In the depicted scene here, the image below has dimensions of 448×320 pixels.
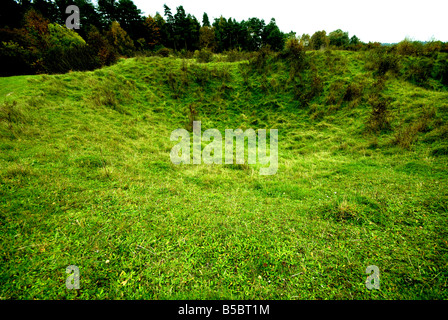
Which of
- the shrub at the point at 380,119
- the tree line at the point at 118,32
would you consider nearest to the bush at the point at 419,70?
the shrub at the point at 380,119

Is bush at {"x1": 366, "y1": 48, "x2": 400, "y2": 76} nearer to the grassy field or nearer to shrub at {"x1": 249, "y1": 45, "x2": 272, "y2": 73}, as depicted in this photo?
the grassy field

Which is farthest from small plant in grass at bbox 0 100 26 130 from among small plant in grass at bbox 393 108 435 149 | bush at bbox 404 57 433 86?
bush at bbox 404 57 433 86

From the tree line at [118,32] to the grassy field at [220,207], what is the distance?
776 inches

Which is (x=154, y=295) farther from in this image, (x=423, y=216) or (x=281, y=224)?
(x=423, y=216)

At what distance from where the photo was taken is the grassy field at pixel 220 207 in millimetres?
2805

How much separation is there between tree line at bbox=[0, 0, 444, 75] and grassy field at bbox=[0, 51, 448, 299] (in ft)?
64.6

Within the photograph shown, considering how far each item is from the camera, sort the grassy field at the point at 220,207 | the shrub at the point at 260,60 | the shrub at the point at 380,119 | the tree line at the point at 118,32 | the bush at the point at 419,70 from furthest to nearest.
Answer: the tree line at the point at 118,32, the shrub at the point at 260,60, the bush at the point at 419,70, the shrub at the point at 380,119, the grassy field at the point at 220,207

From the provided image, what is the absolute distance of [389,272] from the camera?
115 inches

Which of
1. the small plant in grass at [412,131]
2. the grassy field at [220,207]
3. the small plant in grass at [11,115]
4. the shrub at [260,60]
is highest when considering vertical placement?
the shrub at [260,60]

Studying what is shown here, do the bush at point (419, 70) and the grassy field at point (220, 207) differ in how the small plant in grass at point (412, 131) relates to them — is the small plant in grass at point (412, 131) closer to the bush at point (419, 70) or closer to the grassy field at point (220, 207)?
the grassy field at point (220, 207)

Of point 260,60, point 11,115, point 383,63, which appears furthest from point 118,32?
point 383,63

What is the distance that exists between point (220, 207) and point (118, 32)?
46.4 meters

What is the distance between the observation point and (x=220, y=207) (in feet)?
15.6

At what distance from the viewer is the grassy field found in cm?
280
